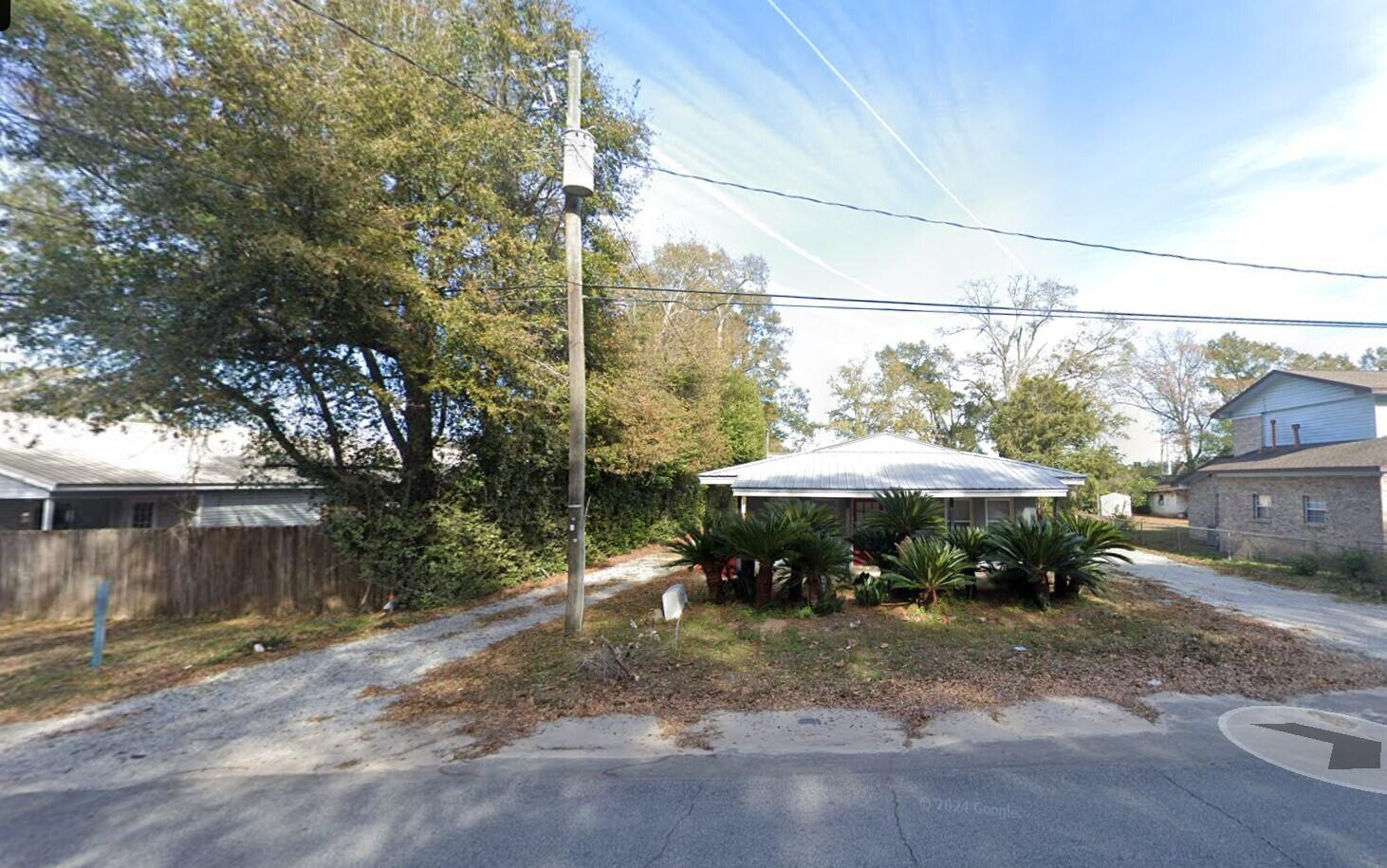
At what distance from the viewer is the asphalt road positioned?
120 inches

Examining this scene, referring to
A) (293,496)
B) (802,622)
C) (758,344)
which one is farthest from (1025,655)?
(758,344)

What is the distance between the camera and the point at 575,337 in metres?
7.84

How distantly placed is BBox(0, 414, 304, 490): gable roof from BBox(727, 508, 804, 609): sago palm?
7.76 m

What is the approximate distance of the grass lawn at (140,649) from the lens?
6.23 meters

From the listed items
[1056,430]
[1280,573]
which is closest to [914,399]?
[1056,430]

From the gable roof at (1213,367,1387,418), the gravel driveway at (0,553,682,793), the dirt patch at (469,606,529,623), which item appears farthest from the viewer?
the gable roof at (1213,367,1387,418)

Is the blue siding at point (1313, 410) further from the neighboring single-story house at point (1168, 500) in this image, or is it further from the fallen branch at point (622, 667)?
the fallen branch at point (622, 667)

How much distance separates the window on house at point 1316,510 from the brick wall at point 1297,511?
0.10m

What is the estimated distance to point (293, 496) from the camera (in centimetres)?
1658

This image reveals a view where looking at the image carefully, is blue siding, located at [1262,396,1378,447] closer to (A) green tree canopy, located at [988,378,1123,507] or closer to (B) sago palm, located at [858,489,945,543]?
(A) green tree canopy, located at [988,378,1123,507]

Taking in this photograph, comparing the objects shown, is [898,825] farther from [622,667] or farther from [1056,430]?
[1056,430]

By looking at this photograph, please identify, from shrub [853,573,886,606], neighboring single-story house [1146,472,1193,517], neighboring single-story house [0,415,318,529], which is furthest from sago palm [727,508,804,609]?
neighboring single-story house [1146,472,1193,517]

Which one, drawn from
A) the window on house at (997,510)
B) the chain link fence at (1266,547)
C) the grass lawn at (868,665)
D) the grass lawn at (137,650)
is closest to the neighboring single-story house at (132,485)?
the grass lawn at (137,650)

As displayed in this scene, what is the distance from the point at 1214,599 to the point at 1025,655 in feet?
21.6
